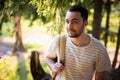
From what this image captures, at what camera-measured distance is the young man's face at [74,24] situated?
3.17 meters

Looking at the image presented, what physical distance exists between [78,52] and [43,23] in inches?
232

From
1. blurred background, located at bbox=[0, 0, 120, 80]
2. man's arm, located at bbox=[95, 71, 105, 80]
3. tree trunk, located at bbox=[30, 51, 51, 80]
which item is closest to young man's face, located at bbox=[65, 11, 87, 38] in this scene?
man's arm, located at bbox=[95, 71, 105, 80]

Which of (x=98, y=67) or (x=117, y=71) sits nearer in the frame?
(x=98, y=67)

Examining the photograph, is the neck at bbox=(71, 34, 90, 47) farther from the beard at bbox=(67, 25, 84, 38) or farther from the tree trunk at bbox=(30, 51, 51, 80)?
the tree trunk at bbox=(30, 51, 51, 80)

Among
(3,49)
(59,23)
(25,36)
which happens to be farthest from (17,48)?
(59,23)

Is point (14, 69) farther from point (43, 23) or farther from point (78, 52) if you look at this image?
point (78, 52)

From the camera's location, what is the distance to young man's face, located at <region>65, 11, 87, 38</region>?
317 cm

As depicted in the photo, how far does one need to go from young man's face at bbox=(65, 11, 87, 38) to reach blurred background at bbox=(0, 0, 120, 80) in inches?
58.1

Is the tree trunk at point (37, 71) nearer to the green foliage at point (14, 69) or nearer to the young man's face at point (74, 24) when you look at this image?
the green foliage at point (14, 69)

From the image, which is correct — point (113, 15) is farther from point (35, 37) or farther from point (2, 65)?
point (35, 37)

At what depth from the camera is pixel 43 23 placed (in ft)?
29.7

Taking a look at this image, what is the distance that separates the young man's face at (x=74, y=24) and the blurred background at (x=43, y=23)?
1.48 meters

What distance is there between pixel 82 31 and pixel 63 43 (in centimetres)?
22

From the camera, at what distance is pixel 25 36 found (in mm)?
25344
